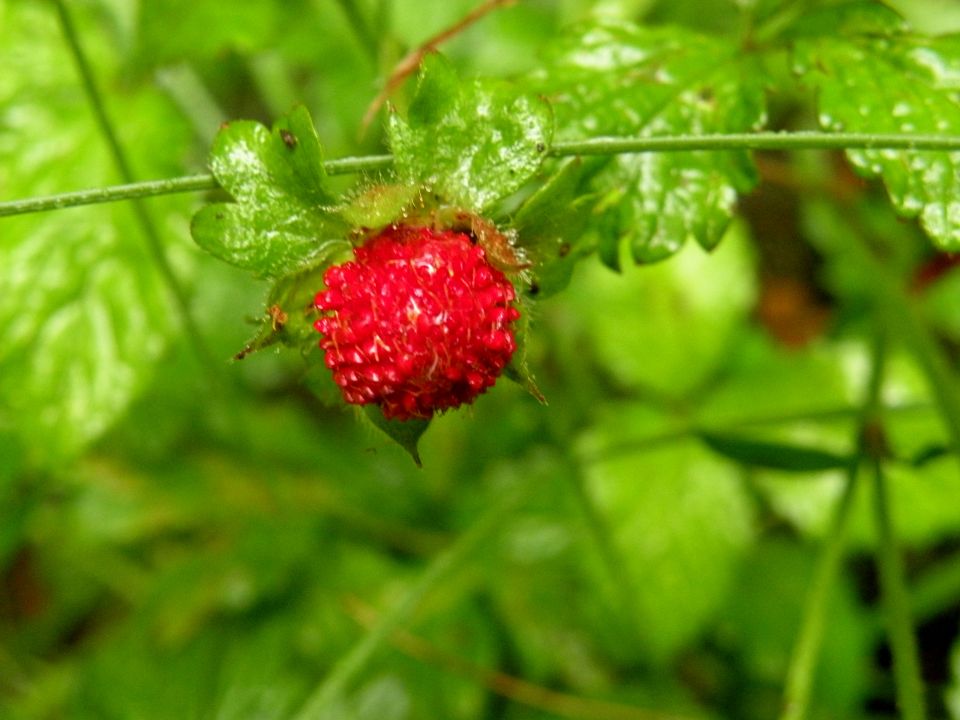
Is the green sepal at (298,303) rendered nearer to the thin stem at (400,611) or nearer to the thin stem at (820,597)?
the thin stem at (400,611)

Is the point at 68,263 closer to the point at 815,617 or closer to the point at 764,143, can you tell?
the point at 764,143

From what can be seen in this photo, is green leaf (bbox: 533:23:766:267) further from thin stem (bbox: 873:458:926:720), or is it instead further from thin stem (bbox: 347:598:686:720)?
thin stem (bbox: 347:598:686:720)

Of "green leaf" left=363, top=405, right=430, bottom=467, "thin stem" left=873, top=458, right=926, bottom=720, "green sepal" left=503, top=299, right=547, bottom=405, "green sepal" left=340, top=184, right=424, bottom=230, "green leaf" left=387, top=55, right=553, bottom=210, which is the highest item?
"green leaf" left=387, top=55, right=553, bottom=210

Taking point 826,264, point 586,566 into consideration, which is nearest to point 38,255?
point 586,566

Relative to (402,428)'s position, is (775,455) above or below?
below

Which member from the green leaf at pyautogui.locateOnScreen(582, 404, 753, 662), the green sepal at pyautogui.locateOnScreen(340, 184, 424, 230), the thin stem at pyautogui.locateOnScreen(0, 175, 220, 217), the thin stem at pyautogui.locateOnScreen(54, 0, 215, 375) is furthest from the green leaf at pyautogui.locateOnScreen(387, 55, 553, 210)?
the green leaf at pyautogui.locateOnScreen(582, 404, 753, 662)

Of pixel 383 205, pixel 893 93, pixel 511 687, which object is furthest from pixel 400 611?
pixel 893 93

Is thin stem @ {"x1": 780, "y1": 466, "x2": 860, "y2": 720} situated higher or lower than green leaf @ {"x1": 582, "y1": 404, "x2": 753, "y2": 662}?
higher
